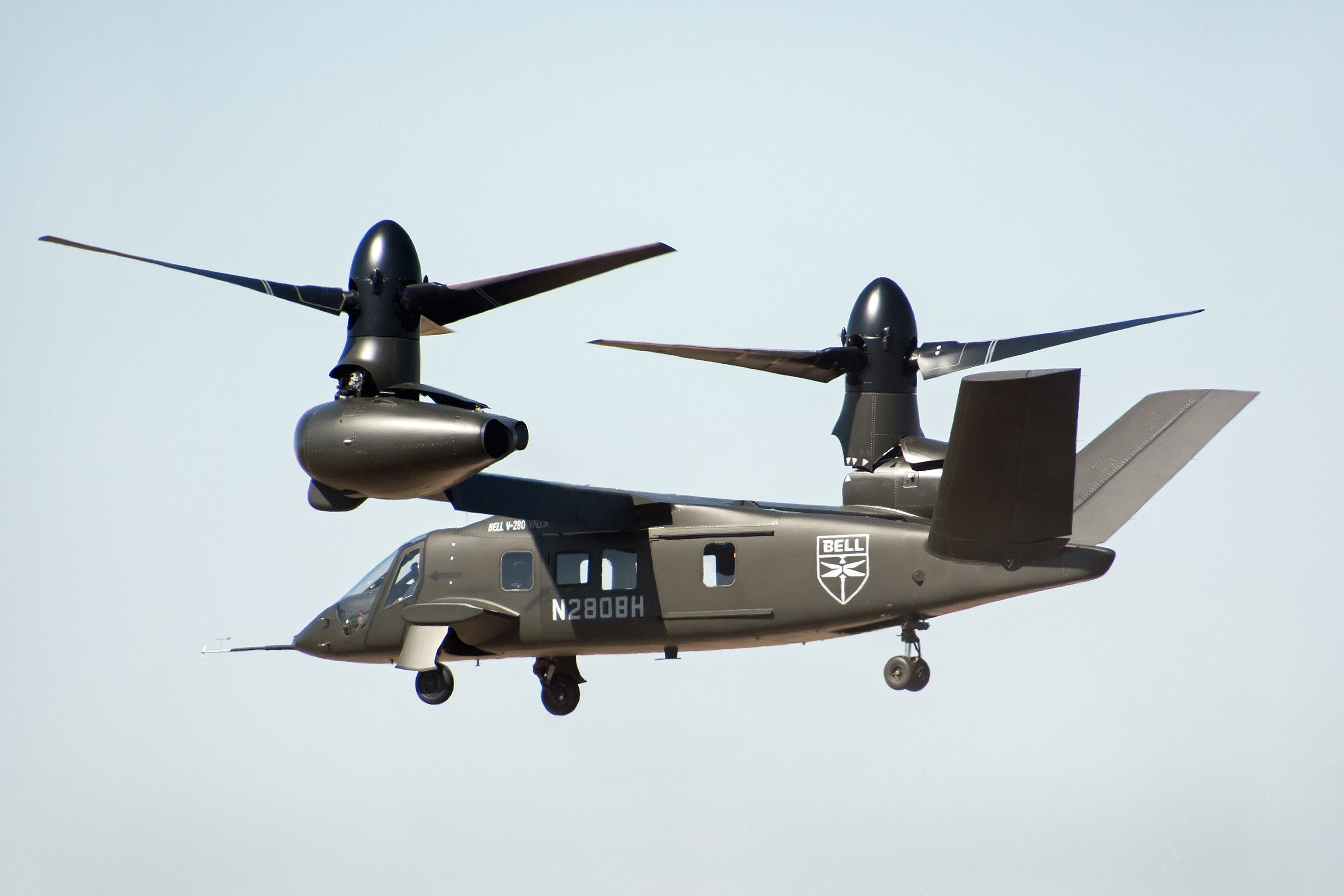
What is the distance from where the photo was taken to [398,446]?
17.2 m

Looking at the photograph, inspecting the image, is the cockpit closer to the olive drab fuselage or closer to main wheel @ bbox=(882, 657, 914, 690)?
the olive drab fuselage

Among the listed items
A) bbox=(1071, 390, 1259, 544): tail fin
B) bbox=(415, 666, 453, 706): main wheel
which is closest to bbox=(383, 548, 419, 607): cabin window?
bbox=(415, 666, 453, 706): main wheel

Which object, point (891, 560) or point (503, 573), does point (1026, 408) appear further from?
point (503, 573)

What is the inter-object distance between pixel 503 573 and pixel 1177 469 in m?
9.89

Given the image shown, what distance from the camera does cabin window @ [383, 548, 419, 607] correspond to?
2444cm

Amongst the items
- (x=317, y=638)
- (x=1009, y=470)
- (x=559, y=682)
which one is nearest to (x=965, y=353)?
(x=1009, y=470)

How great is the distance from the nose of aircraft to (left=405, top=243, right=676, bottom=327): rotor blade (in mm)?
8143

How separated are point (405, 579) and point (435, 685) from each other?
69.0 inches

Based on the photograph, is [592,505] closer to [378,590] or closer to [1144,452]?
[378,590]

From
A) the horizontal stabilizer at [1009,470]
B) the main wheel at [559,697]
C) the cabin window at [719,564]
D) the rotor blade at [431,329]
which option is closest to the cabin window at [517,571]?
the main wheel at [559,697]

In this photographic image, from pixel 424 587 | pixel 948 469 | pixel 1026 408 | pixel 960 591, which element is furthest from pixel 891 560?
pixel 424 587

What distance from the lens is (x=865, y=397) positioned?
23016 mm

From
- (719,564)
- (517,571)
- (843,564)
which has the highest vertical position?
(843,564)

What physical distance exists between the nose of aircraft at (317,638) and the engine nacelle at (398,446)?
8.14 m
